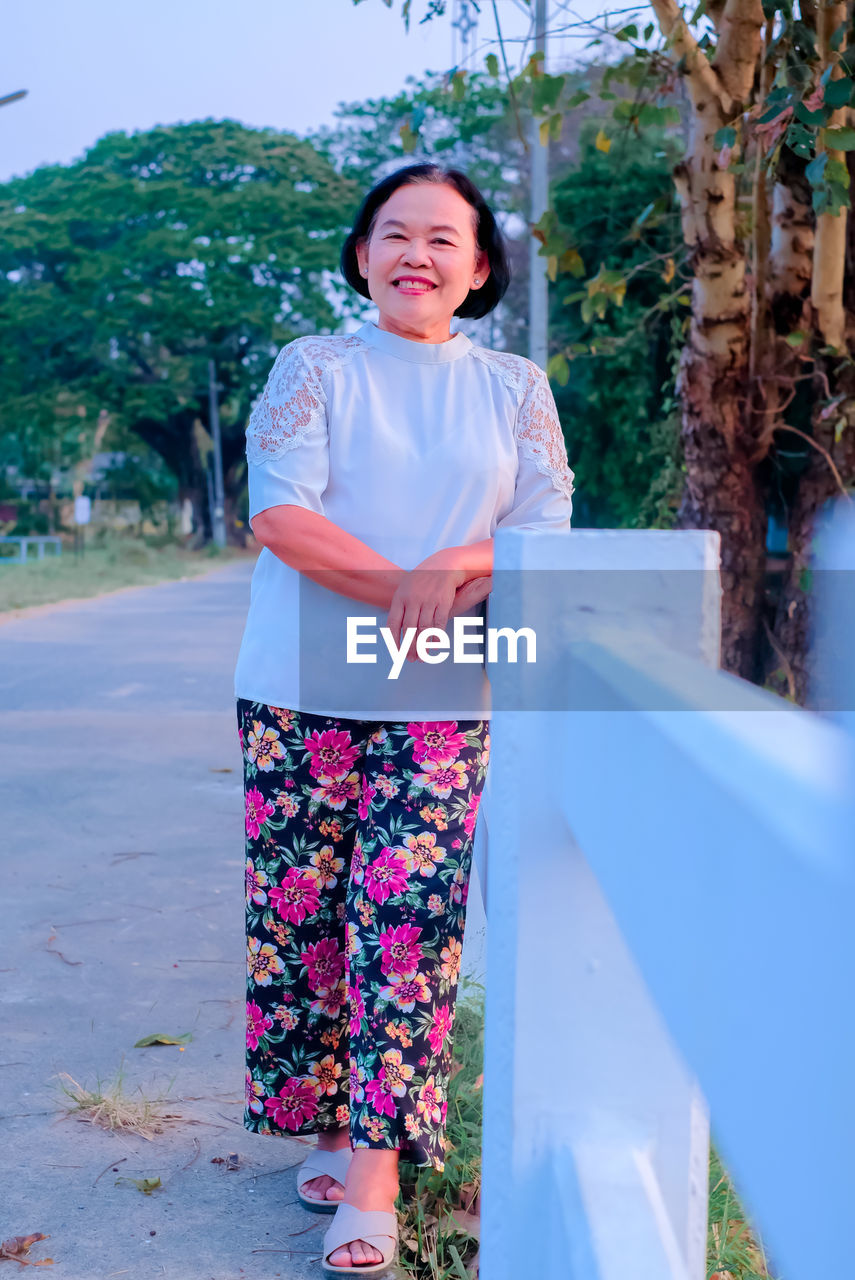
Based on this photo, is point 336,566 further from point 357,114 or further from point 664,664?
point 357,114

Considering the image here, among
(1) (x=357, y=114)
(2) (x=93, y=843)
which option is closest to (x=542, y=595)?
(2) (x=93, y=843)

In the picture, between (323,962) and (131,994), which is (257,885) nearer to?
(323,962)

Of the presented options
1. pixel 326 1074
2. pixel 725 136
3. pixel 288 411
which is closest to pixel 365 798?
pixel 326 1074

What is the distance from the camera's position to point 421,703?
214cm

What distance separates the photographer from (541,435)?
2.21m

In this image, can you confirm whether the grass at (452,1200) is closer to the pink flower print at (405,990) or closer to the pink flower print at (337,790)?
the pink flower print at (405,990)

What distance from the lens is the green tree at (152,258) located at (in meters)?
31.1

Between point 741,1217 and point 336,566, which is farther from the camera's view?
point 741,1217

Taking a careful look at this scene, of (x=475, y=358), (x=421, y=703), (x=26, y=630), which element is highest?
A: (x=475, y=358)

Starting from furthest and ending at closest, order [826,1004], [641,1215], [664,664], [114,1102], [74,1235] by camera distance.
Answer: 1. [114,1102]
2. [74,1235]
3. [641,1215]
4. [664,664]
5. [826,1004]

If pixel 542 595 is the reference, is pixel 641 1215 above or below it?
below

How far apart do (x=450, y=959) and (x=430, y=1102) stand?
0.72ft

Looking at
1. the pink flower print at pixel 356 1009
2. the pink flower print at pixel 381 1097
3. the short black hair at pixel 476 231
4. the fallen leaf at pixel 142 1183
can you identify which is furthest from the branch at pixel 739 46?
the fallen leaf at pixel 142 1183

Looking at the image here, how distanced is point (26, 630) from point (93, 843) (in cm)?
862
